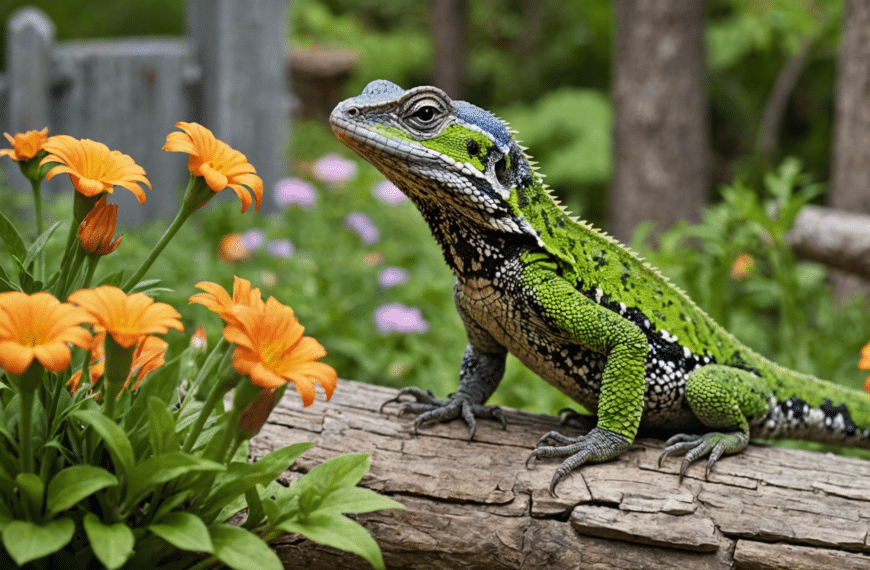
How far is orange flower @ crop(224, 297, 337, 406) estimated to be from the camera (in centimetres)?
174

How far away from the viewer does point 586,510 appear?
2533 millimetres

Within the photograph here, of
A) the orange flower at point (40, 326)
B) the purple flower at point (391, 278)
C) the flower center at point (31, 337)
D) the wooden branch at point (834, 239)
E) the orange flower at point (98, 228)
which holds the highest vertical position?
the wooden branch at point (834, 239)

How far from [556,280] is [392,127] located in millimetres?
774

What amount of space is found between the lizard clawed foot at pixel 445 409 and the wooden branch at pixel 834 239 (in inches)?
130

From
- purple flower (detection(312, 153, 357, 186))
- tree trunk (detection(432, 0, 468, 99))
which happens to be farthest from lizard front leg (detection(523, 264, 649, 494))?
tree trunk (detection(432, 0, 468, 99))

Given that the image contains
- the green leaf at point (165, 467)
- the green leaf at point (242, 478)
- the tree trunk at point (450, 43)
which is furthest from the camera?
the tree trunk at point (450, 43)

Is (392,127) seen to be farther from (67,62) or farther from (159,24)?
(159,24)

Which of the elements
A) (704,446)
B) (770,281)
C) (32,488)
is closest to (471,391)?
(704,446)

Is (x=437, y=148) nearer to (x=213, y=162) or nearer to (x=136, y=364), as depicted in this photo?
(x=213, y=162)

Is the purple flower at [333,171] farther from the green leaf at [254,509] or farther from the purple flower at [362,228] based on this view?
the green leaf at [254,509]

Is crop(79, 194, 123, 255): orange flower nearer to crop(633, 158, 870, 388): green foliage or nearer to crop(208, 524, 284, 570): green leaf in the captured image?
crop(208, 524, 284, 570): green leaf

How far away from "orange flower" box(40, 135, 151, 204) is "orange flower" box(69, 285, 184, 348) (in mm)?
386

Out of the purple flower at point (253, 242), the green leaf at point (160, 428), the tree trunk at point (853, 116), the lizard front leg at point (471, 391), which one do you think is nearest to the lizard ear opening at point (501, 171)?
the lizard front leg at point (471, 391)

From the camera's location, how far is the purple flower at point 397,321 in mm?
4445
